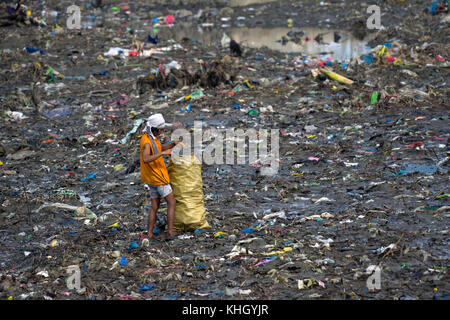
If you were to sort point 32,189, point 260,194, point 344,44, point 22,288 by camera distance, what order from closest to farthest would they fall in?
point 22,288 → point 260,194 → point 32,189 → point 344,44

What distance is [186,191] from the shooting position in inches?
180

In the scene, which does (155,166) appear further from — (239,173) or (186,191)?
(239,173)

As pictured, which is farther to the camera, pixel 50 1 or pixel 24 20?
pixel 50 1

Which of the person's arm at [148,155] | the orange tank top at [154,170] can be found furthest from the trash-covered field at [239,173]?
the person's arm at [148,155]

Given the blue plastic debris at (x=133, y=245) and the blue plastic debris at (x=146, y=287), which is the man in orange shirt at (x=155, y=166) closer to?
the blue plastic debris at (x=133, y=245)

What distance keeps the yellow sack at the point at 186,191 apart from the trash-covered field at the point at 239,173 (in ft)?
0.39

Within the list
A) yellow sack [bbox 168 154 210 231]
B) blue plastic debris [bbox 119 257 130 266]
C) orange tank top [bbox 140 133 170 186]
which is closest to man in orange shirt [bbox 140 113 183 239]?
orange tank top [bbox 140 133 170 186]

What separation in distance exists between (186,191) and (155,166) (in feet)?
1.38

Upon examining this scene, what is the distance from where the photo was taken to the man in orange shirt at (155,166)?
13.9 feet

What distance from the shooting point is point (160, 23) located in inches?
735

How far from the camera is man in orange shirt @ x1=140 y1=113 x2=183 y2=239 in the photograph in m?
4.23
